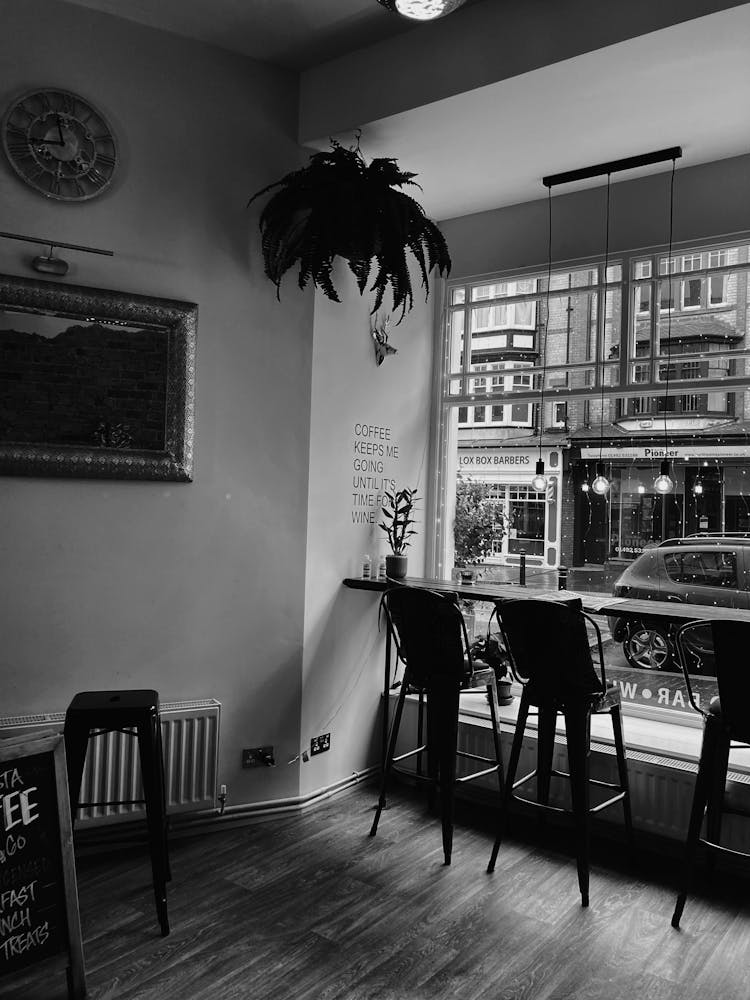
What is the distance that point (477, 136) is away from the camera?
3738 millimetres

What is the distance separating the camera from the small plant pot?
424 cm

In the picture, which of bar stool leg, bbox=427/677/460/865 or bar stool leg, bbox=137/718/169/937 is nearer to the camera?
bar stool leg, bbox=137/718/169/937

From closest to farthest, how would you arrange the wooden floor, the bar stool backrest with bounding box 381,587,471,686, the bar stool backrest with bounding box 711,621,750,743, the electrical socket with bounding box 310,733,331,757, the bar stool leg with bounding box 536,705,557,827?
the wooden floor, the bar stool backrest with bounding box 711,621,750,743, the bar stool backrest with bounding box 381,587,471,686, the bar stool leg with bounding box 536,705,557,827, the electrical socket with bounding box 310,733,331,757

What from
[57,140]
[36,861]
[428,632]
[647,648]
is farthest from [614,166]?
[36,861]

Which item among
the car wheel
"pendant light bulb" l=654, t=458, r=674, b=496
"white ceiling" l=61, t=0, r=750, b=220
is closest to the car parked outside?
the car wheel

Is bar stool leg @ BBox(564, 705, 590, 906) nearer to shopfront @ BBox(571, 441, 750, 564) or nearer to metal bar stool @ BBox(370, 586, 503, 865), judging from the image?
metal bar stool @ BBox(370, 586, 503, 865)

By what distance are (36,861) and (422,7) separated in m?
3.05

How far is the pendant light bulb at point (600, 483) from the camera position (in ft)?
13.7

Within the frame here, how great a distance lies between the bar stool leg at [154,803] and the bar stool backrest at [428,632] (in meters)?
1.15

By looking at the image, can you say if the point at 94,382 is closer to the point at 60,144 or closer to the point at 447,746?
the point at 60,144

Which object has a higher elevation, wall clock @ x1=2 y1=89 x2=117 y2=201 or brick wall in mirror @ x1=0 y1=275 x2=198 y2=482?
wall clock @ x1=2 y1=89 x2=117 y2=201

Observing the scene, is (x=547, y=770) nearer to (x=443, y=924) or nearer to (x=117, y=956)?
(x=443, y=924)

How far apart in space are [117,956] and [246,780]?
1185 millimetres

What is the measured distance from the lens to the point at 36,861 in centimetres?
234
